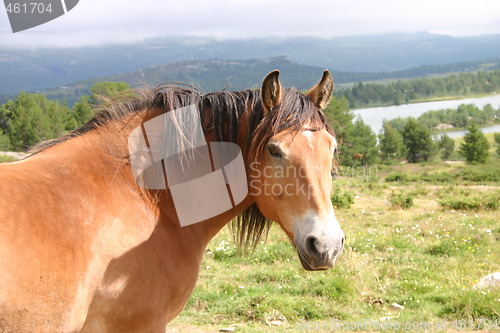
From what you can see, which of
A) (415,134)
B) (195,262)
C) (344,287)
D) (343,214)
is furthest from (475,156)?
(195,262)

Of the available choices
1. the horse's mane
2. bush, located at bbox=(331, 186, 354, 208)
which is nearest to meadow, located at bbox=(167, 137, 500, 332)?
Result: the horse's mane

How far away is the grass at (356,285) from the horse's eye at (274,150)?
3.73 m

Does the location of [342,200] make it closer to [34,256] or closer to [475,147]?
[34,256]

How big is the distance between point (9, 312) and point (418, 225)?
511 inches

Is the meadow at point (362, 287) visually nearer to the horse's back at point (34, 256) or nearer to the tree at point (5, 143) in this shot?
the horse's back at point (34, 256)

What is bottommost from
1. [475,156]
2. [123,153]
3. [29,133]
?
[475,156]

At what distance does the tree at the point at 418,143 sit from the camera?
86125 millimetres

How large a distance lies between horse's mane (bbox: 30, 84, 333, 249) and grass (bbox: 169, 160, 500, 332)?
361 cm

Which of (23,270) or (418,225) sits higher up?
(23,270)

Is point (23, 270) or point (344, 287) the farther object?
point (344, 287)

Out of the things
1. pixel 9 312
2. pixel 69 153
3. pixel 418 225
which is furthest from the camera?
pixel 418 225

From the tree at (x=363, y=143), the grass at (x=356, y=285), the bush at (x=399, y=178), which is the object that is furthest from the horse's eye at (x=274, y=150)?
the tree at (x=363, y=143)

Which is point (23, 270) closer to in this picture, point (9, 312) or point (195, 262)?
point (9, 312)

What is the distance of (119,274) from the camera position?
3.01 metres
